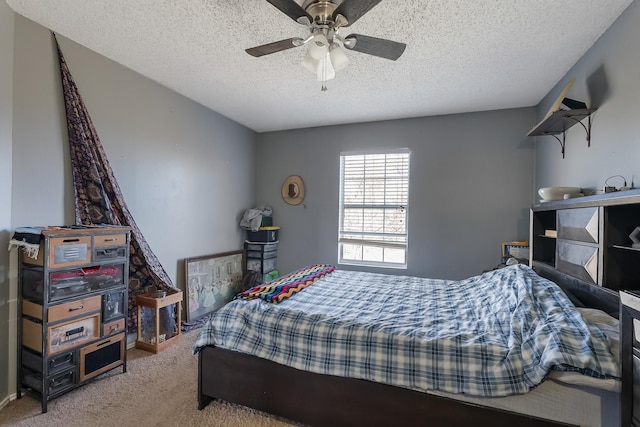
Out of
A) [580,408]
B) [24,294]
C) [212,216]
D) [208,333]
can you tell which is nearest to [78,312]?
[24,294]

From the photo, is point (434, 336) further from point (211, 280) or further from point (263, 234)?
point (263, 234)

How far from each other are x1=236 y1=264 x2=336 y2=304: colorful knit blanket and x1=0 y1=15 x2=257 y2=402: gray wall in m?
1.39

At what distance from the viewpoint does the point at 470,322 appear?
1.71 meters

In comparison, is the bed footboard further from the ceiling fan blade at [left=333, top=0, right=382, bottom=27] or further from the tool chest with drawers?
the ceiling fan blade at [left=333, top=0, right=382, bottom=27]

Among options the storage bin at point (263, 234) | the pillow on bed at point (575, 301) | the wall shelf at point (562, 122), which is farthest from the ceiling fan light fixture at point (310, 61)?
the storage bin at point (263, 234)

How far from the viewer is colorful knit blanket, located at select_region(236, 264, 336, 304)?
206cm

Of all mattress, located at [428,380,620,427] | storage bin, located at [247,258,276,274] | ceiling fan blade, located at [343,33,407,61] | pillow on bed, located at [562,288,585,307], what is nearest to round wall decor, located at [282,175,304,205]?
storage bin, located at [247,258,276,274]

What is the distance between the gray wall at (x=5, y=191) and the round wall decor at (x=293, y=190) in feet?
9.52

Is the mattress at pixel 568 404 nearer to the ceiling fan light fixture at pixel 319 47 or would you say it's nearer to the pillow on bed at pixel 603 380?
the pillow on bed at pixel 603 380

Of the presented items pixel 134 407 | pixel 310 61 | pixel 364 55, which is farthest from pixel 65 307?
pixel 364 55

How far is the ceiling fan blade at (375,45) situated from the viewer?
1.61 metres

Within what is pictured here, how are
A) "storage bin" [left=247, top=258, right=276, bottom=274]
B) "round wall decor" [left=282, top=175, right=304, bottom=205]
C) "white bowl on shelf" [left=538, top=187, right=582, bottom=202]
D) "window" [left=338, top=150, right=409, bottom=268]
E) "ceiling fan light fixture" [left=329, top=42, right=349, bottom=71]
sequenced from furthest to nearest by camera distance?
1. "round wall decor" [left=282, top=175, right=304, bottom=205]
2. "storage bin" [left=247, top=258, right=276, bottom=274]
3. "window" [left=338, top=150, right=409, bottom=268]
4. "white bowl on shelf" [left=538, top=187, right=582, bottom=202]
5. "ceiling fan light fixture" [left=329, top=42, right=349, bottom=71]

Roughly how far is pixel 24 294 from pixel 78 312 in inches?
14.0

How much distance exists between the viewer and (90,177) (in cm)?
230
